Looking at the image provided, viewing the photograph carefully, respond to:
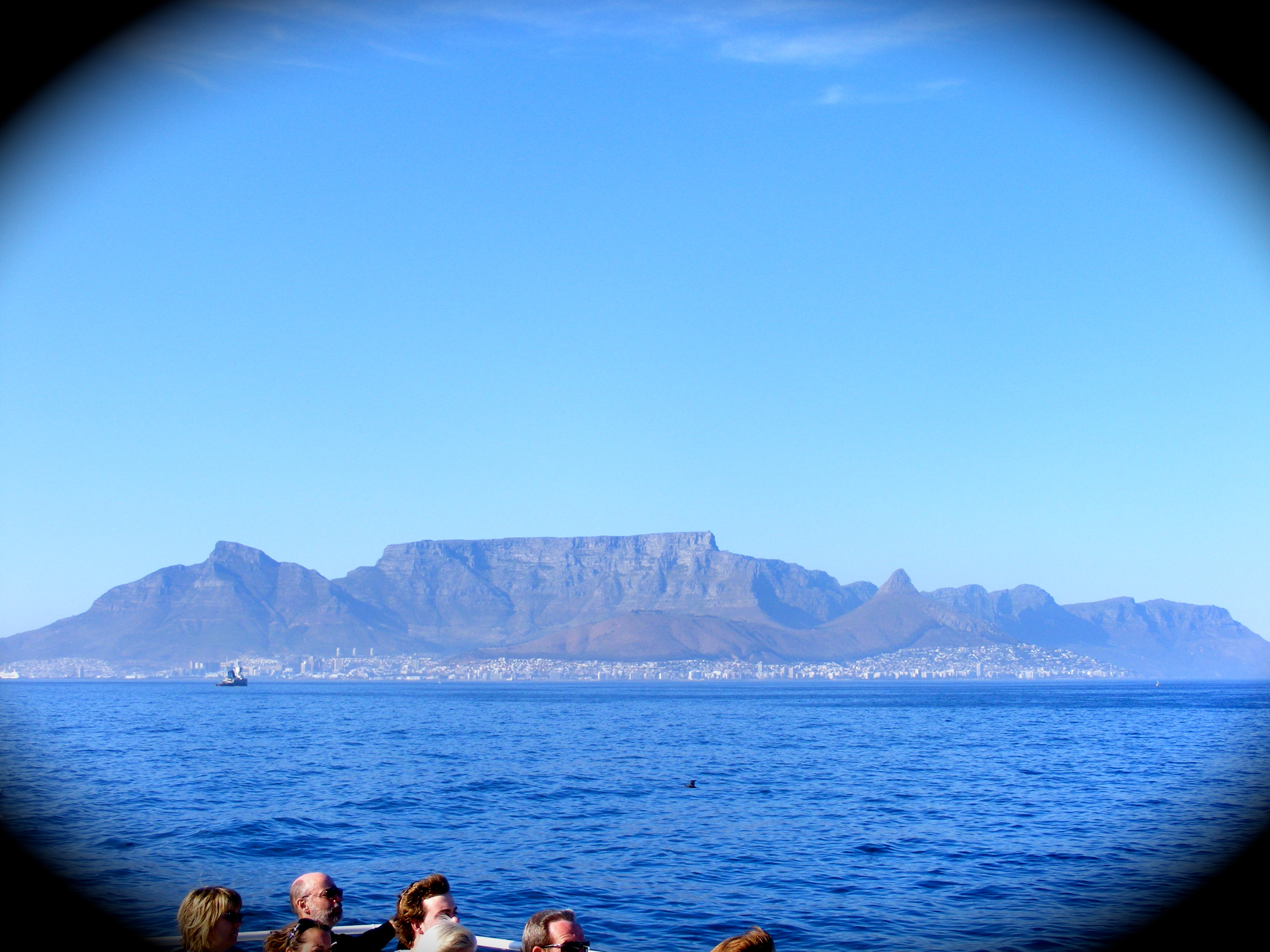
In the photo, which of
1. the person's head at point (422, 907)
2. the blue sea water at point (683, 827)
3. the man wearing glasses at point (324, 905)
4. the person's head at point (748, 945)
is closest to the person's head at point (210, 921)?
the man wearing glasses at point (324, 905)

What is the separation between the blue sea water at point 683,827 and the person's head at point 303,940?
17.4 m

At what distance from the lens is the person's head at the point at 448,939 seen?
722cm

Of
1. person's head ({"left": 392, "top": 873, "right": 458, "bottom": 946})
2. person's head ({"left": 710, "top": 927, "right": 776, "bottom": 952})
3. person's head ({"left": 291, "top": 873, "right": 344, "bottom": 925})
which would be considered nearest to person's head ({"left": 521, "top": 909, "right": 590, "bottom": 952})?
person's head ({"left": 392, "top": 873, "right": 458, "bottom": 946})

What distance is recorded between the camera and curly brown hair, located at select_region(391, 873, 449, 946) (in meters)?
9.41

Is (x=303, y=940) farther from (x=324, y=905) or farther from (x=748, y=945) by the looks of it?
(x=748, y=945)

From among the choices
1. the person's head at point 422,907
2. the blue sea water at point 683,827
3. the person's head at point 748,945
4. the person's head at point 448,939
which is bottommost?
the blue sea water at point 683,827

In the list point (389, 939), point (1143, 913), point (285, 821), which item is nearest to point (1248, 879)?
point (1143, 913)

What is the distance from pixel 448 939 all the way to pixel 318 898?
82.6 inches

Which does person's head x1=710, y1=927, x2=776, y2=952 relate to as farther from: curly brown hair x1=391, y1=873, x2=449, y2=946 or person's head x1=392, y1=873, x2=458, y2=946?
curly brown hair x1=391, y1=873, x2=449, y2=946

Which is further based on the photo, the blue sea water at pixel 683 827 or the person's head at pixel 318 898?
the blue sea water at pixel 683 827

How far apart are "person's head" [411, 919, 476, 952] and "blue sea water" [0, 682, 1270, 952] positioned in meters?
17.6

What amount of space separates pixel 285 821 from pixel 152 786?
18.5 m

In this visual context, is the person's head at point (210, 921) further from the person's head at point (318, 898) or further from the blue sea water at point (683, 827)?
the blue sea water at point (683, 827)

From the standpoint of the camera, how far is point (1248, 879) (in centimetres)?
3020
